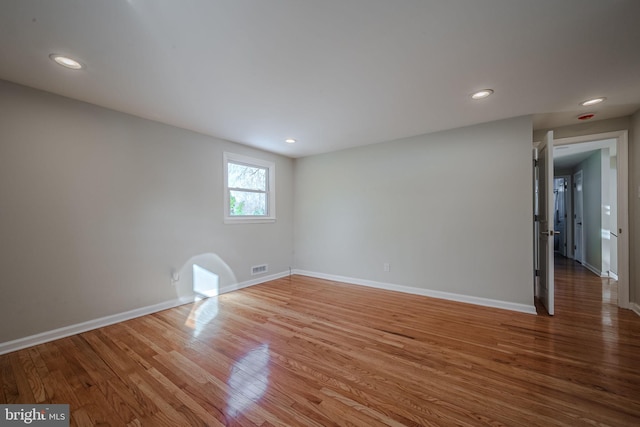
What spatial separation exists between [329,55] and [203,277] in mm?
3264

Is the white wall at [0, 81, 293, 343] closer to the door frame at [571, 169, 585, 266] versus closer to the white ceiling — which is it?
the white ceiling

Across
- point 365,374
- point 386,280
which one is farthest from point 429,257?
point 365,374

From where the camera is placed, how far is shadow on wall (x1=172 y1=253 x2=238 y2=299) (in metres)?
3.43

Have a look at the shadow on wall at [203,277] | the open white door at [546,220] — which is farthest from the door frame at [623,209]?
the shadow on wall at [203,277]

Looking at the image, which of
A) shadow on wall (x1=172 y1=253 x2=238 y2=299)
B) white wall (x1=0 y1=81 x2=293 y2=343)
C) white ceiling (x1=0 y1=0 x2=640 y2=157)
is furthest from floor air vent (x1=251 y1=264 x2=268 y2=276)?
white ceiling (x1=0 y1=0 x2=640 y2=157)

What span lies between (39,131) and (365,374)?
3.62 meters

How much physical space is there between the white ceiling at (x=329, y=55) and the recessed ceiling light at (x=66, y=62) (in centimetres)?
6

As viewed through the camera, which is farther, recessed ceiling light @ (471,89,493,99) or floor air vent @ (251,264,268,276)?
floor air vent @ (251,264,268,276)

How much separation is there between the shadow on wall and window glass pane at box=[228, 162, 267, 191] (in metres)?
1.25

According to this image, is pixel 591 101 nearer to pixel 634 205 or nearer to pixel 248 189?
pixel 634 205

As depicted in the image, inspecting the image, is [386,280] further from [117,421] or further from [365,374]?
[117,421]

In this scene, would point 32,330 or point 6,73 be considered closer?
point 6,73

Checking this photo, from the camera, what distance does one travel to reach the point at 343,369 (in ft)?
6.38

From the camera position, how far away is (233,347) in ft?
7.47
